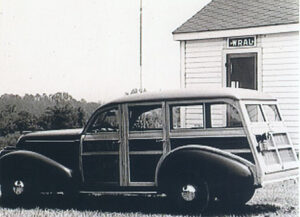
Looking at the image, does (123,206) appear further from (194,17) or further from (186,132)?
(194,17)

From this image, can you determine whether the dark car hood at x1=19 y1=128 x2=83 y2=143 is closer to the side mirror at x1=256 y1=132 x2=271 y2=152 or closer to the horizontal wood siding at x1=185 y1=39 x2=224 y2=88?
the side mirror at x1=256 y1=132 x2=271 y2=152

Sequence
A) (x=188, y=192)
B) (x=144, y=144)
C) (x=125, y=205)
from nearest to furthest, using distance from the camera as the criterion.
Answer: (x=188, y=192), (x=144, y=144), (x=125, y=205)

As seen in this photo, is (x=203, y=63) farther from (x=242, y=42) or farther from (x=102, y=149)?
(x=102, y=149)

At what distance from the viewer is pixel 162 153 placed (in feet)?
19.2

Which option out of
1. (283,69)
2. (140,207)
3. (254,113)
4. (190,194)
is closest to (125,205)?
(140,207)

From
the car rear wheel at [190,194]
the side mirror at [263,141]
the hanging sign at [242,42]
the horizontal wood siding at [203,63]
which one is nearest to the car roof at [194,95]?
the side mirror at [263,141]

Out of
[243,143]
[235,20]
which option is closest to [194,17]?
[235,20]

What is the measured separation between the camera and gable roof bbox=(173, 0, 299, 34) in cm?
980

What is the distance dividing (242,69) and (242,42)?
49cm

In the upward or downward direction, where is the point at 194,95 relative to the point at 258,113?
upward

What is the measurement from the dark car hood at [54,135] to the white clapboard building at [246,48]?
12.2ft

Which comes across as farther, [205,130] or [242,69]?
[242,69]

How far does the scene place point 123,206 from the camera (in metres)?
6.39

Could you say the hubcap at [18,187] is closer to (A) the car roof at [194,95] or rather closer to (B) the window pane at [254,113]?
(A) the car roof at [194,95]
